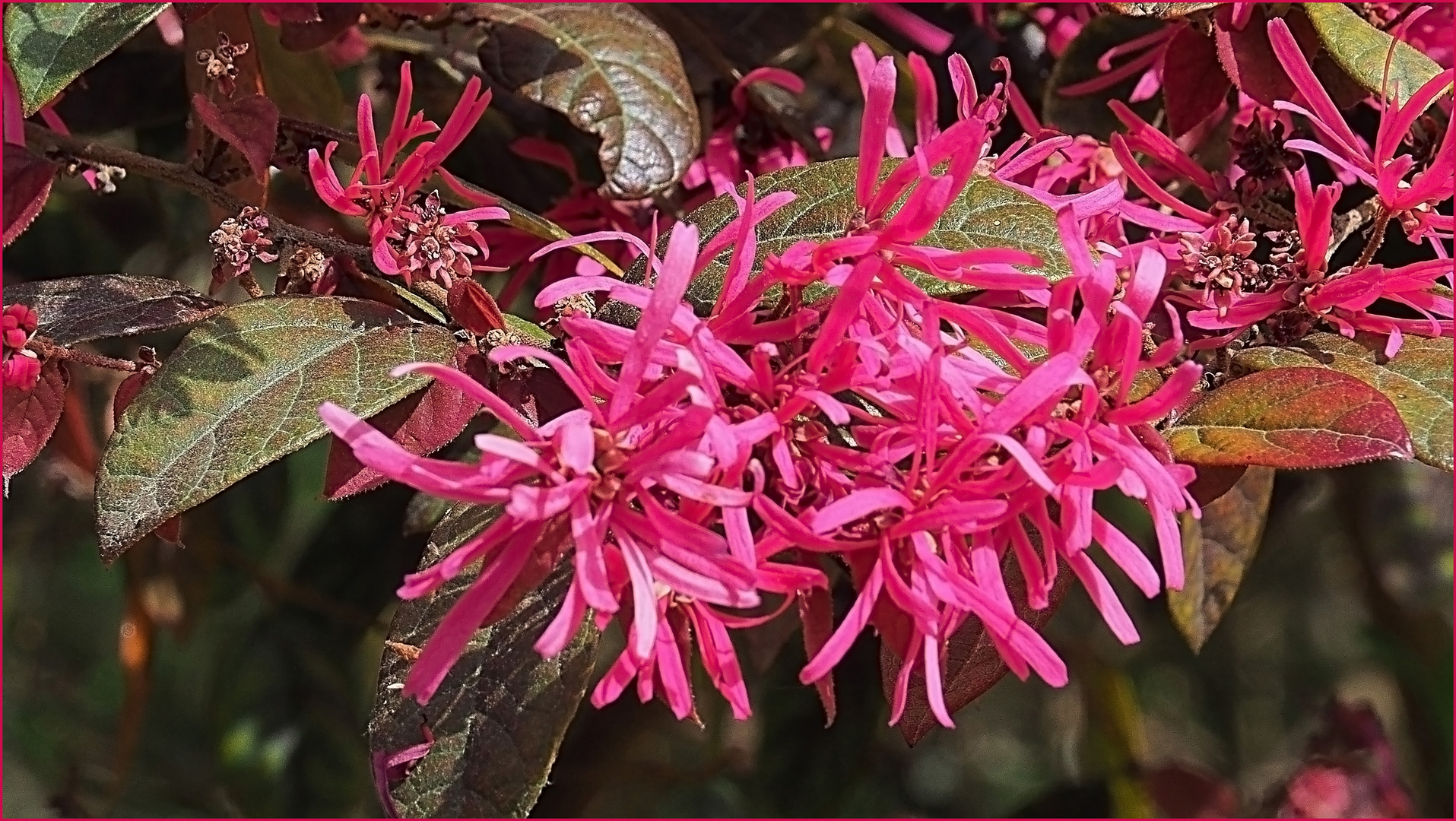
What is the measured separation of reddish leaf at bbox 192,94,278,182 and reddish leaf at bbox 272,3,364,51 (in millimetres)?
122

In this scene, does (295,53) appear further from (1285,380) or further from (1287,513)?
(1287,513)

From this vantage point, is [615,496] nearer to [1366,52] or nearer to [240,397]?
[240,397]

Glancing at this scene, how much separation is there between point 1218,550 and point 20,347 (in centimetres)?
65

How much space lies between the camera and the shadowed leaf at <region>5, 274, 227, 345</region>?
0.54 m

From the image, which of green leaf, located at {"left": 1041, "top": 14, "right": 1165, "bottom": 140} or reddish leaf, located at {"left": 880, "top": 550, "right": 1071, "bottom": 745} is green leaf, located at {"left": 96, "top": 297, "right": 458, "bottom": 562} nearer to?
reddish leaf, located at {"left": 880, "top": 550, "right": 1071, "bottom": 745}

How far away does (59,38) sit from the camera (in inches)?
24.8

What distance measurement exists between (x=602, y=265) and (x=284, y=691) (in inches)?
29.5

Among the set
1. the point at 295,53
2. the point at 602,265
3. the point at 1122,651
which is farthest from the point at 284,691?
→ the point at 1122,651

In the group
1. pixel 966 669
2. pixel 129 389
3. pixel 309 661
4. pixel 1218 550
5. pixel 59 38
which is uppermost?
pixel 59 38

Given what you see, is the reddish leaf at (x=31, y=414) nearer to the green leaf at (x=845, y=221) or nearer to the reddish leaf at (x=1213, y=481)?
the green leaf at (x=845, y=221)

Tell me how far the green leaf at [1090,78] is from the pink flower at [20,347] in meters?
0.55

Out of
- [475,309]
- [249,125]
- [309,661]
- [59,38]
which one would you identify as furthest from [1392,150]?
[309,661]

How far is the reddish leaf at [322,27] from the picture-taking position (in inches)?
28.0

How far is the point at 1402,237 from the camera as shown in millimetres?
846
